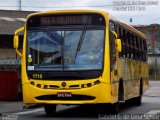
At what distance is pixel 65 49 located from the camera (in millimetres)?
16984

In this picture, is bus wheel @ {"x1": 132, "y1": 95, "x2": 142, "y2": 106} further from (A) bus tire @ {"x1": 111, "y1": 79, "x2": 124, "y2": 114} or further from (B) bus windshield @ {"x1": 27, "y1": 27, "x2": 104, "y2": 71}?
(B) bus windshield @ {"x1": 27, "y1": 27, "x2": 104, "y2": 71}

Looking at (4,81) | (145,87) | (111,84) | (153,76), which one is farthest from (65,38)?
(153,76)

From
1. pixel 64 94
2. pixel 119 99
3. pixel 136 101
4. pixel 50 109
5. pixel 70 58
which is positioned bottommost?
pixel 136 101

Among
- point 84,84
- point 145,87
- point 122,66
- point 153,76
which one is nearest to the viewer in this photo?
point 84,84

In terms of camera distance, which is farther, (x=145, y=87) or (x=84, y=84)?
(x=145, y=87)

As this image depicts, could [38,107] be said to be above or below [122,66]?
below

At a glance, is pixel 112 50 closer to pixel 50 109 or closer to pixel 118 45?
pixel 118 45

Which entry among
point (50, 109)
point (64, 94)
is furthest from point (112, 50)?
point (50, 109)

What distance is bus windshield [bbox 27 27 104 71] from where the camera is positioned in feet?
55.1

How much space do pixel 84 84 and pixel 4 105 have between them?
6927 mm

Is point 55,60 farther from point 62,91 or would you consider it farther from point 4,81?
point 4,81

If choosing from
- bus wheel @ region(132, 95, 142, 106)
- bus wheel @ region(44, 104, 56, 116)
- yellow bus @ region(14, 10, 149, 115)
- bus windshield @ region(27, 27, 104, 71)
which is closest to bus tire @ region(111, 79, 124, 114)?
yellow bus @ region(14, 10, 149, 115)

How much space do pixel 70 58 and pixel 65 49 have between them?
1.05ft

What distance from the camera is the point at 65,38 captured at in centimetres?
1706
